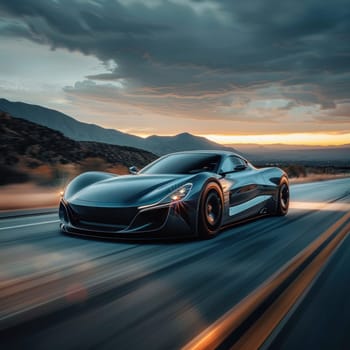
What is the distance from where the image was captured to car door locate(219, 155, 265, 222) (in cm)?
728

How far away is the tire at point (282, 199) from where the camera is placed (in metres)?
9.39

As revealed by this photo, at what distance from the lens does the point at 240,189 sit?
7.64 meters

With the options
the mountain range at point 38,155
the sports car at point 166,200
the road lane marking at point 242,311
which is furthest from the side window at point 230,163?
Answer: the mountain range at point 38,155

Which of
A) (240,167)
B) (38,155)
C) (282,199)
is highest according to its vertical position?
(240,167)

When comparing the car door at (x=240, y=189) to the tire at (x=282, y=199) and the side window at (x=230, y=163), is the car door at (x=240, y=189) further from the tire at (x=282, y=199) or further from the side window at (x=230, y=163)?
the tire at (x=282, y=199)

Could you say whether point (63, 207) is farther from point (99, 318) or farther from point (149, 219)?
point (99, 318)

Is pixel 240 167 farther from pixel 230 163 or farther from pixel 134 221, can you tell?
pixel 134 221

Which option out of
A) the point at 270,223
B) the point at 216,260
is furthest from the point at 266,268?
the point at 270,223

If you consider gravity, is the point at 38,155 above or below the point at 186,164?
below

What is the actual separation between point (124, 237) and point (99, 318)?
2563mm

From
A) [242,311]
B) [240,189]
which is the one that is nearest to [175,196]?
[240,189]

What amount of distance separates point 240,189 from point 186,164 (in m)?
0.93

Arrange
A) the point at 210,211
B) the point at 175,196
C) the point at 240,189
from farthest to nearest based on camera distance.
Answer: the point at 240,189
the point at 210,211
the point at 175,196

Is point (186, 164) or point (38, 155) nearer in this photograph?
point (186, 164)
